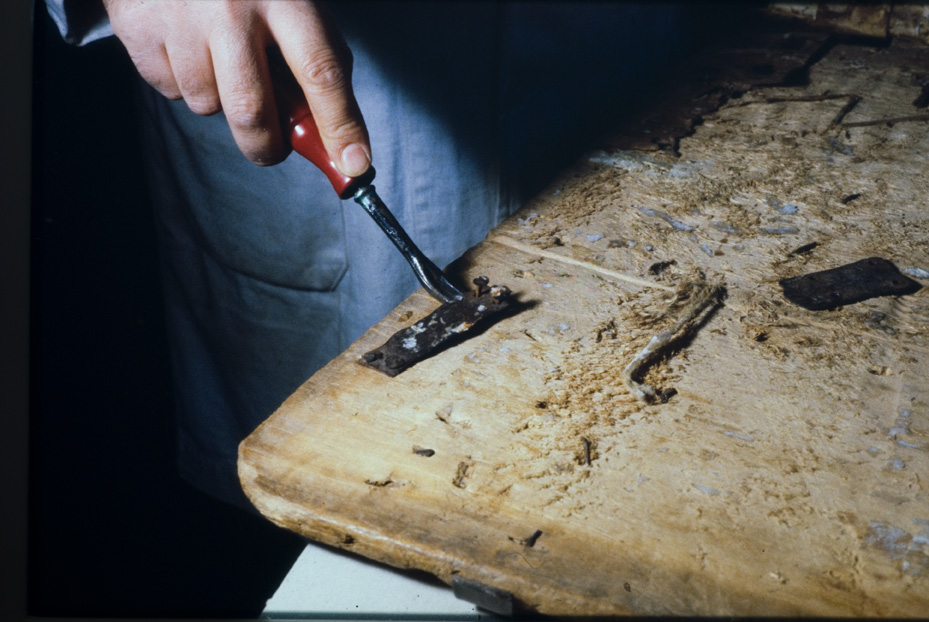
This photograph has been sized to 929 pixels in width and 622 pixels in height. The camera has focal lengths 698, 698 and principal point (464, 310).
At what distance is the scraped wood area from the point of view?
0.52 m

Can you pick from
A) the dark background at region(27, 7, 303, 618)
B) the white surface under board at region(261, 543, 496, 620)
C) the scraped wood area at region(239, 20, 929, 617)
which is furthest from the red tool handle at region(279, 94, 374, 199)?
the white surface under board at region(261, 543, 496, 620)

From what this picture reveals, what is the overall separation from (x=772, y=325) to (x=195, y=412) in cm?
118

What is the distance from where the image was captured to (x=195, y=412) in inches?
58.9

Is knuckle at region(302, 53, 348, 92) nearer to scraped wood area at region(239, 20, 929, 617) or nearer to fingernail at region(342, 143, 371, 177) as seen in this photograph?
fingernail at region(342, 143, 371, 177)

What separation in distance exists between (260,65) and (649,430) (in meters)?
0.55

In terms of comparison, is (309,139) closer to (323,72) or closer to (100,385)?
(323,72)

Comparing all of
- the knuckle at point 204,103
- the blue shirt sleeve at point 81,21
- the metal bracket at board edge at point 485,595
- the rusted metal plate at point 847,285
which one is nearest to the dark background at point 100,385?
the blue shirt sleeve at point 81,21

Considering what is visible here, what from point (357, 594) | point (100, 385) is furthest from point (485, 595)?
point (100, 385)

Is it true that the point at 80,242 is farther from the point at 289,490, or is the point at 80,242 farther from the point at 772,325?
the point at 772,325

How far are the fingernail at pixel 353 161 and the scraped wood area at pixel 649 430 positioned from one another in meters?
0.16

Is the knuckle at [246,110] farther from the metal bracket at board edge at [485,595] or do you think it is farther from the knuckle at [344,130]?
the metal bracket at board edge at [485,595]

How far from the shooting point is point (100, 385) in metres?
1.12

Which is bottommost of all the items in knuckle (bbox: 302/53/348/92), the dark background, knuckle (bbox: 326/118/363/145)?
the dark background

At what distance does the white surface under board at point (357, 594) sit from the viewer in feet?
2.02
